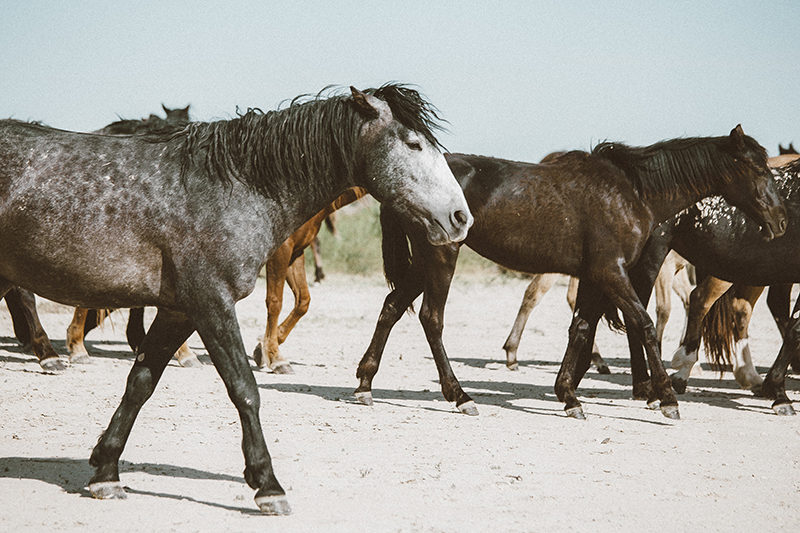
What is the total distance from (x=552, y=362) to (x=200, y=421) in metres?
5.21

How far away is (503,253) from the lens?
6551 millimetres

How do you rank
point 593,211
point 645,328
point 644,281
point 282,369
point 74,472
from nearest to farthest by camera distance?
point 74,472 < point 645,328 < point 593,211 < point 644,281 < point 282,369

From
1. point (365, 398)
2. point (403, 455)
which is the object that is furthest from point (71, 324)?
point (403, 455)

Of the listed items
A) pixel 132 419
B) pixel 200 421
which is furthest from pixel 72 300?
pixel 200 421

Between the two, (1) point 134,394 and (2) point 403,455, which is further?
(2) point 403,455

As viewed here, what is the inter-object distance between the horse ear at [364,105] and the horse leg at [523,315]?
5.64 m

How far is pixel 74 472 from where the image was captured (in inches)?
174

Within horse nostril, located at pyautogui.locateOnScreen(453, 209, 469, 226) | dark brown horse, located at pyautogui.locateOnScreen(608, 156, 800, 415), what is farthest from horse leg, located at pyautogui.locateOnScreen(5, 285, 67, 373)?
dark brown horse, located at pyautogui.locateOnScreen(608, 156, 800, 415)

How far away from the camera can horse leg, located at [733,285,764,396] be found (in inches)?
302

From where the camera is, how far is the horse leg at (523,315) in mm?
9117

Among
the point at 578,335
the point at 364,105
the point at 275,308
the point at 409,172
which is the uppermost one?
the point at 364,105

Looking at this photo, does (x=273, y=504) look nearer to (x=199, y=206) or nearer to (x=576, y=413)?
(x=199, y=206)

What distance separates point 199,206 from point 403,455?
7.10 feet

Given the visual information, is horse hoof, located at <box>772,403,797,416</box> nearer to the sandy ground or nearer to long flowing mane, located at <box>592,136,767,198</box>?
the sandy ground
